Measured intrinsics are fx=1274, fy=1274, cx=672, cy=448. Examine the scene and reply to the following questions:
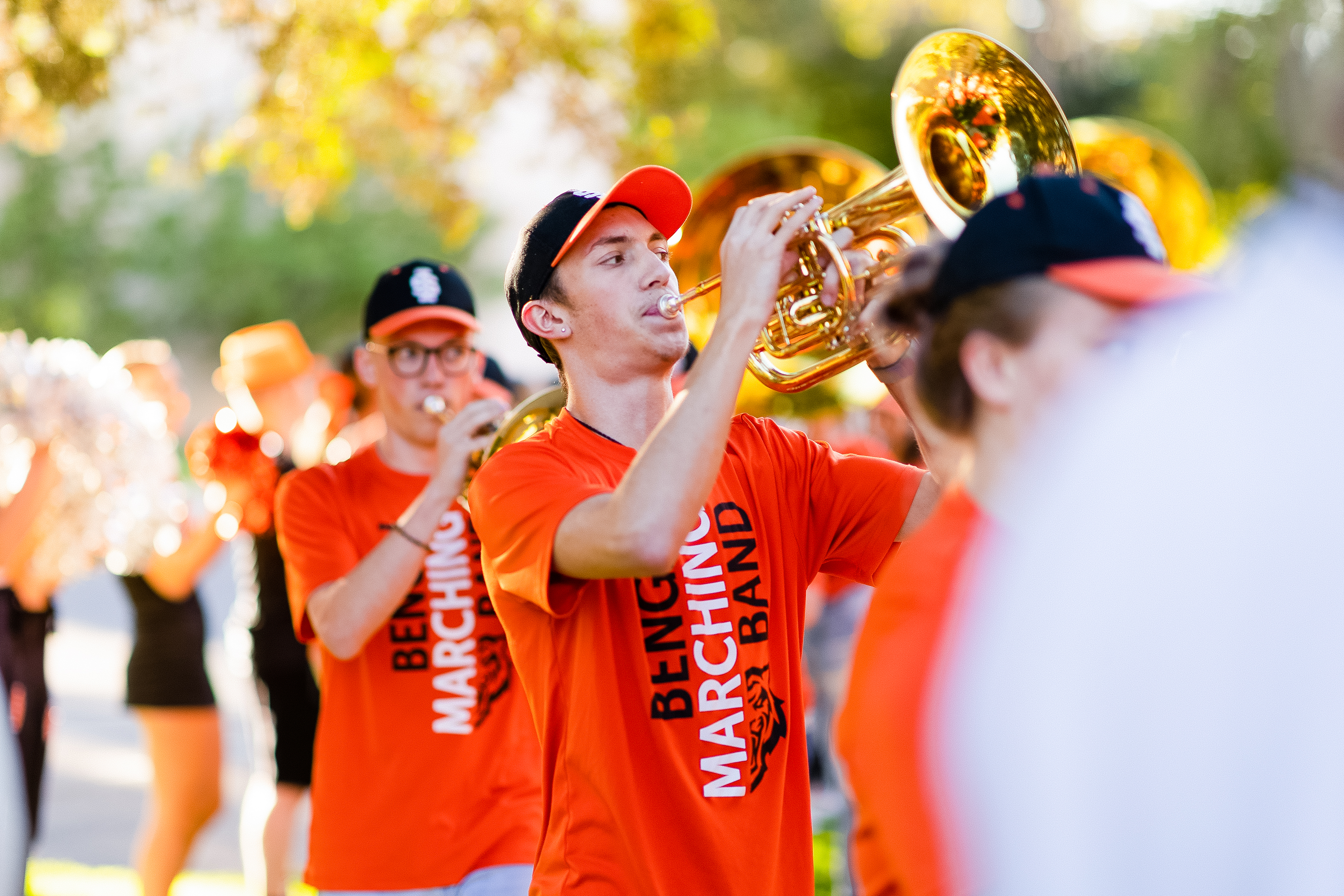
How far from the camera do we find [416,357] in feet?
12.0

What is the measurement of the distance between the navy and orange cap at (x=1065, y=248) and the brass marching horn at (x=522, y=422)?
1776 mm

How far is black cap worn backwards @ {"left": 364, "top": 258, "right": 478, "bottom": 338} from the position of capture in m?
3.62

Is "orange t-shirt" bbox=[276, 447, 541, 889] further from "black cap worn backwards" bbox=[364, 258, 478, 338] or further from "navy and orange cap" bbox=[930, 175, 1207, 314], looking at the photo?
"navy and orange cap" bbox=[930, 175, 1207, 314]

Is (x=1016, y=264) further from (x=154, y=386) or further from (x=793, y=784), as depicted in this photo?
(x=154, y=386)

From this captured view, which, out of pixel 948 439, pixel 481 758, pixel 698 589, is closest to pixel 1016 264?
pixel 948 439

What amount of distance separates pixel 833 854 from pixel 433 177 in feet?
14.8

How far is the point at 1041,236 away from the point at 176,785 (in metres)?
4.22

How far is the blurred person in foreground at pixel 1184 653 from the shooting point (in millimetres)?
1289

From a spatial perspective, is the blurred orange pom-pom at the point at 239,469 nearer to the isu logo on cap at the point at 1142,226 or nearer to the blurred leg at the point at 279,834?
the blurred leg at the point at 279,834

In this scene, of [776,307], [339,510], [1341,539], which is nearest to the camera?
[1341,539]

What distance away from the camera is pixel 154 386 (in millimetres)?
5473

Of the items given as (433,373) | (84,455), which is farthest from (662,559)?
(84,455)

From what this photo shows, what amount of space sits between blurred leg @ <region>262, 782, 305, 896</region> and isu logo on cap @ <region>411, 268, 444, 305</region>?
2.16 meters

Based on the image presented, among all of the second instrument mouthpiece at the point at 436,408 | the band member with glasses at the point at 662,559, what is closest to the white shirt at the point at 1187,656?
the band member with glasses at the point at 662,559
